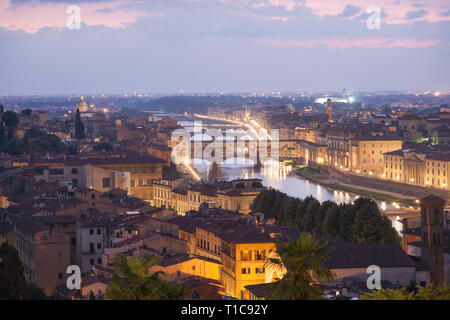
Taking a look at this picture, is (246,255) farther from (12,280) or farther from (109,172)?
(109,172)

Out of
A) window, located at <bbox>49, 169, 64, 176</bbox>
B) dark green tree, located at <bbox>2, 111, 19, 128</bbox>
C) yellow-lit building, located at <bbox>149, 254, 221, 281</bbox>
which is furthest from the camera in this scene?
dark green tree, located at <bbox>2, 111, 19, 128</bbox>

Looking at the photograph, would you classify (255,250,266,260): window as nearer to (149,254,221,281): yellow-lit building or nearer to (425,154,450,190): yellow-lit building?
(149,254,221,281): yellow-lit building

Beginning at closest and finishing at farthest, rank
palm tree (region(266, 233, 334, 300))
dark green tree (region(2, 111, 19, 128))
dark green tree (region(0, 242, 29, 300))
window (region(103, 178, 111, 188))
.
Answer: palm tree (region(266, 233, 334, 300)) < dark green tree (region(0, 242, 29, 300)) < window (region(103, 178, 111, 188)) < dark green tree (region(2, 111, 19, 128))

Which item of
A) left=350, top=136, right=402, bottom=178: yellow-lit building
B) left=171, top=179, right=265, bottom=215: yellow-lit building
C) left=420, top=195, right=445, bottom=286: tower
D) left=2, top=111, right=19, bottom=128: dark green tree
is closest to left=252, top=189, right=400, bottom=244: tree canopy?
left=420, top=195, right=445, bottom=286: tower

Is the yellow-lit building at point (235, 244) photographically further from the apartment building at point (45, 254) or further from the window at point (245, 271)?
the apartment building at point (45, 254)

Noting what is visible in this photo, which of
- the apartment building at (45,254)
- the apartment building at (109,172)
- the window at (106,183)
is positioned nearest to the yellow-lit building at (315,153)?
the apartment building at (109,172)
